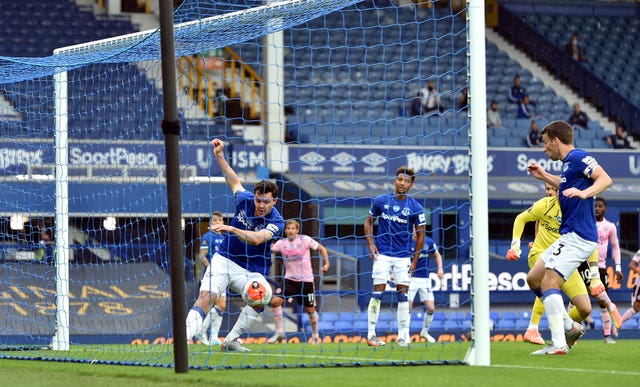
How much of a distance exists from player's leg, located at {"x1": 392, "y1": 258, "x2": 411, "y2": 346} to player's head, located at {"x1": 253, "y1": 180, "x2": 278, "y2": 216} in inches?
111

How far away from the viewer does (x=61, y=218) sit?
13469mm

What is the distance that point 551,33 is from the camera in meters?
32.7

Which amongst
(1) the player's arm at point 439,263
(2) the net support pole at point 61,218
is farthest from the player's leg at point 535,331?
(2) the net support pole at point 61,218

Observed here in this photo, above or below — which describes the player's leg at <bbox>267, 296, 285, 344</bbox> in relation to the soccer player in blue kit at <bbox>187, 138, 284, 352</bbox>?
below

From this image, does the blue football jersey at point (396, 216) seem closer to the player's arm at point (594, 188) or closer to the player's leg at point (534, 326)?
the player's leg at point (534, 326)

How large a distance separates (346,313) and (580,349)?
7.01m

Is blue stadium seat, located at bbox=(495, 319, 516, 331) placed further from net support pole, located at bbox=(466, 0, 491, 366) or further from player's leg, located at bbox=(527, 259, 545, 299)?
net support pole, located at bbox=(466, 0, 491, 366)

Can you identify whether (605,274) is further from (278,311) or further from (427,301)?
(278,311)

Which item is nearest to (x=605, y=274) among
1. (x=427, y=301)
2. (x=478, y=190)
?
(x=427, y=301)

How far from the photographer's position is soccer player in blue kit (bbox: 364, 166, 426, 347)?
44.6 feet

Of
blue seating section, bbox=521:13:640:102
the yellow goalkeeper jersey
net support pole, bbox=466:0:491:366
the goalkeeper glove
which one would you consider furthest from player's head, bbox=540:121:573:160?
blue seating section, bbox=521:13:640:102

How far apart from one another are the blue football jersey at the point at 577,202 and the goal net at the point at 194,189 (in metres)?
0.97

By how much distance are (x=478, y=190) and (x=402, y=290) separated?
4323 mm

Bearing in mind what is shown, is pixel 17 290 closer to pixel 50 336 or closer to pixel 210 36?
pixel 50 336
